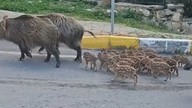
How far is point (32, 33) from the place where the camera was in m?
11.7

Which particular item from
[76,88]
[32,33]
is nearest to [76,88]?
[76,88]

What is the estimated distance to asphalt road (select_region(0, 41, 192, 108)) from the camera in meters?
9.09

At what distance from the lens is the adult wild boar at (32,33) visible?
11.7 m

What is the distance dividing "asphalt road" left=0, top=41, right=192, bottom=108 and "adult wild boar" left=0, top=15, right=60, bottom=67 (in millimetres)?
296

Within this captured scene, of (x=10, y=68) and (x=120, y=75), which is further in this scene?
(x=10, y=68)

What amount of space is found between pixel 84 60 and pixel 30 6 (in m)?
6.46

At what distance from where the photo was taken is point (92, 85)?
10.2 metres

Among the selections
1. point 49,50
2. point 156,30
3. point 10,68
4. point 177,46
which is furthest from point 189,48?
point 10,68

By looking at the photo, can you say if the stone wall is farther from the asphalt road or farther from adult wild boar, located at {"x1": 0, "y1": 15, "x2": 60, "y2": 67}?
adult wild boar, located at {"x1": 0, "y1": 15, "x2": 60, "y2": 67}

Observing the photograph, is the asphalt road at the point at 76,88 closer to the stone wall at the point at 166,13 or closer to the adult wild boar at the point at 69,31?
the adult wild boar at the point at 69,31

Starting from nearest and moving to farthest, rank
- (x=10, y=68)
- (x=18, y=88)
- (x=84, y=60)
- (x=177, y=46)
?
1. (x=18, y=88)
2. (x=10, y=68)
3. (x=84, y=60)
4. (x=177, y=46)

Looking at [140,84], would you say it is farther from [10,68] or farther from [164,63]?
[10,68]

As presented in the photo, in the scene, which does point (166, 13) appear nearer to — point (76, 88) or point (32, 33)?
point (32, 33)

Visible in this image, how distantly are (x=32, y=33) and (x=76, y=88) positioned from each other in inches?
85.7
